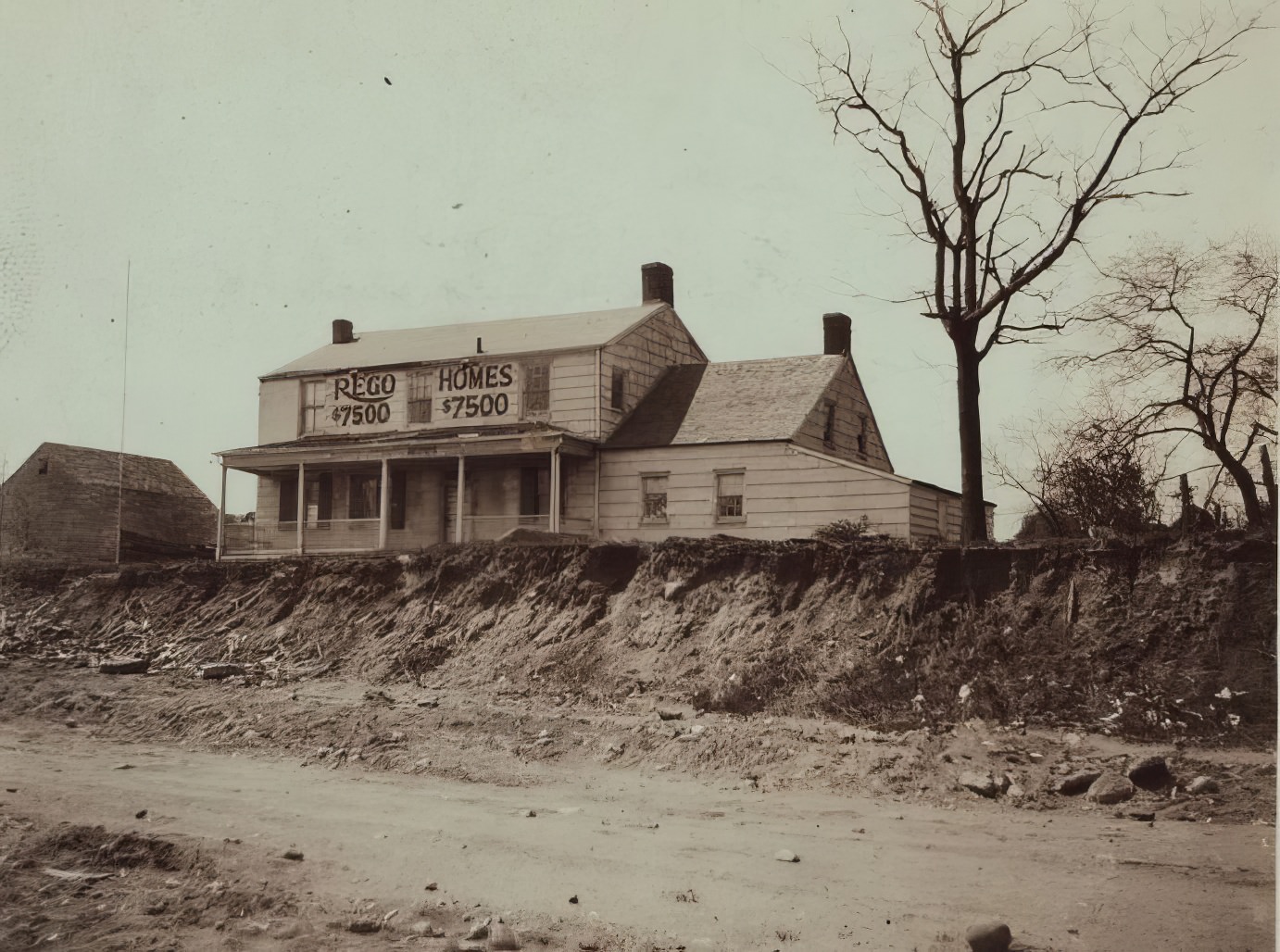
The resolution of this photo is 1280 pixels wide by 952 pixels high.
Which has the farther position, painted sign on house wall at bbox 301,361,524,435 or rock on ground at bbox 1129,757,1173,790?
painted sign on house wall at bbox 301,361,524,435

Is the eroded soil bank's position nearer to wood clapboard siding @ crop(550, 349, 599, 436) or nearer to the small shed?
wood clapboard siding @ crop(550, 349, 599, 436)

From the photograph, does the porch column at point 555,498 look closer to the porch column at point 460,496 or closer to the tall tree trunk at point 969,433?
the porch column at point 460,496

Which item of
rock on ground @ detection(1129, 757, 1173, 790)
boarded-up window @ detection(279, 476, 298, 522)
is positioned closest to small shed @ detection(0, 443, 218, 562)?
boarded-up window @ detection(279, 476, 298, 522)

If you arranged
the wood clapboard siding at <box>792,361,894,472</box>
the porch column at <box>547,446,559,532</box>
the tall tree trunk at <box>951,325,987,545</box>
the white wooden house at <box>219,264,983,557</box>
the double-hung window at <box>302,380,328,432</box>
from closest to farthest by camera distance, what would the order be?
1. the tall tree trunk at <box>951,325,987,545</box>
2. the white wooden house at <box>219,264,983,557</box>
3. the porch column at <box>547,446,559,532</box>
4. the wood clapboard siding at <box>792,361,894,472</box>
5. the double-hung window at <box>302,380,328,432</box>

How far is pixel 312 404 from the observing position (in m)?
31.5

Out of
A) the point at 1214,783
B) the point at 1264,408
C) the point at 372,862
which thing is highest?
the point at 1264,408

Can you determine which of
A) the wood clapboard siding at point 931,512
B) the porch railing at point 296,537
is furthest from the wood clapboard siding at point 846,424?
the porch railing at point 296,537

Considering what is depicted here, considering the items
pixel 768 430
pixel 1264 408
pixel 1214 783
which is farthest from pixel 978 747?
pixel 768 430

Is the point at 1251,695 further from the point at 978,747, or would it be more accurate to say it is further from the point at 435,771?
the point at 435,771

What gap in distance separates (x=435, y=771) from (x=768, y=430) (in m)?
13.4

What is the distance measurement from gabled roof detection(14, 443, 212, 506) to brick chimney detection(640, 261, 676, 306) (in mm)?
16272

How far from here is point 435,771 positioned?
14344mm

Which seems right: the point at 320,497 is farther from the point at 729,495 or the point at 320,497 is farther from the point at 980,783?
the point at 980,783

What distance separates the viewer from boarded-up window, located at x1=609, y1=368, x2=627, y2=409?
28.5 m
